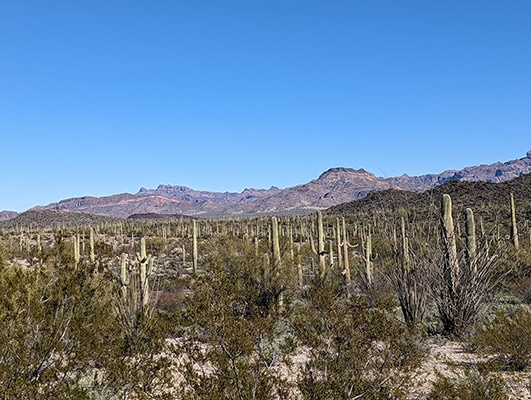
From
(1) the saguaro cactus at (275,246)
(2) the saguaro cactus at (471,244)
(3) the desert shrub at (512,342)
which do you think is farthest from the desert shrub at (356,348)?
(1) the saguaro cactus at (275,246)

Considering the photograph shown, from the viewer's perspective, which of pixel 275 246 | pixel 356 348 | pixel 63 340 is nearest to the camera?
pixel 356 348

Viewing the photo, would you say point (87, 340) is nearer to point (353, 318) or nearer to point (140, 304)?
point (353, 318)

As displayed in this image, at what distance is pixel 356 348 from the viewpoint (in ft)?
15.7

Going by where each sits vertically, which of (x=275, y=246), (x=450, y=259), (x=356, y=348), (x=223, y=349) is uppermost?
(x=275, y=246)

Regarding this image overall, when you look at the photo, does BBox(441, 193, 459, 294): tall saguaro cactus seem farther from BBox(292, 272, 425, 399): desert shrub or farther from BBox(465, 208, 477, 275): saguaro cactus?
BBox(292, 272, 425, 399): desert shrub

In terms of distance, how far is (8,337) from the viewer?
4.52 metres

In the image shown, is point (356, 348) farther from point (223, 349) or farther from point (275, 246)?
point (275, 246)

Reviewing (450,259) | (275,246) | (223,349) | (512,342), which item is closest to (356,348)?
(223,349)

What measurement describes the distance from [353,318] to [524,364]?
4.31 m

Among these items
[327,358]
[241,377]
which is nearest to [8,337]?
[241,377]

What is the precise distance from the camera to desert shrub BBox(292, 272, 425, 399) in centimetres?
459

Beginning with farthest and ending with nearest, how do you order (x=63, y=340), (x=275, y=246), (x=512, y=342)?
(x=275, y=246), (x=512, y=342), (x=63, y=340)

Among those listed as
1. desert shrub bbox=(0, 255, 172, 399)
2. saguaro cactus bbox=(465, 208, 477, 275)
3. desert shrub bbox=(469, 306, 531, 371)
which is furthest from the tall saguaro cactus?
desert shrub bbox=(0, 255, 172, 399)

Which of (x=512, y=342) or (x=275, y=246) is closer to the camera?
(x=512, y=342)
